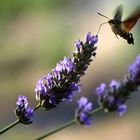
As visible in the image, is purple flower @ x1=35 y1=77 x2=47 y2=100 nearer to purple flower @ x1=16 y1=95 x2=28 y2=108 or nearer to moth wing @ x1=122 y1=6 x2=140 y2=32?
purple flower @ x1=16 y1=95 x2=28 y2=108

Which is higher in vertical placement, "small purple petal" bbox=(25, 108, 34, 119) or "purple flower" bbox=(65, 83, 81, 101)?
"small purple petal" bbox=(25, 108, 34, 119)

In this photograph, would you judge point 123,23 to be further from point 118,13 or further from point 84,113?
point 84,113

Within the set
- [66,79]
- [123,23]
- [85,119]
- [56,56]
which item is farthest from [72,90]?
[56,56]

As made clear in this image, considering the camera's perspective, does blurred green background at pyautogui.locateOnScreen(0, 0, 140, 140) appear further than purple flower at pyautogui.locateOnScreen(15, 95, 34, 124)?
Yes

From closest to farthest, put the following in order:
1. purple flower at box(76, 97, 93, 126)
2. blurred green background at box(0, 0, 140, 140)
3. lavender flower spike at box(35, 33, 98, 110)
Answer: lavender flower spike at box(35, 33, 98, 110) < purple flower at box(76, 97, 93, 126) < blurred green background at box(0, 0, 140, 140)

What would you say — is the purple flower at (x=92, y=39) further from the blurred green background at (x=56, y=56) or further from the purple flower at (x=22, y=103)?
the blurred green background at (x=56, y=56)

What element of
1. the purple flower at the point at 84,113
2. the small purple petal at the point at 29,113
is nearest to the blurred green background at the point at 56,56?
the purple flower at the point at 84,113

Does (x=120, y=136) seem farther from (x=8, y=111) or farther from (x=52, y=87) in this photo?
(x=52, y=87)

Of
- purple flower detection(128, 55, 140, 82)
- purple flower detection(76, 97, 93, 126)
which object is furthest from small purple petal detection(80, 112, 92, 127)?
purple flower detection(128, 55, 140, 82)

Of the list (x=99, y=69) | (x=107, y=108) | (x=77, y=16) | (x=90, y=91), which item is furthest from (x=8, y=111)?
(x=107, y=108)
